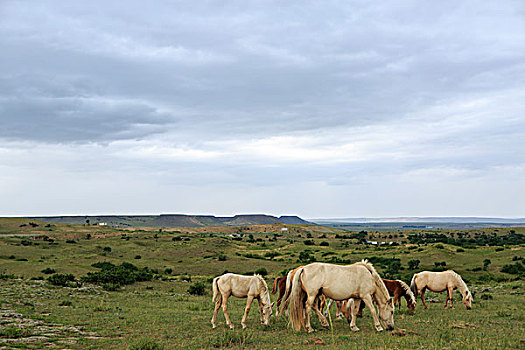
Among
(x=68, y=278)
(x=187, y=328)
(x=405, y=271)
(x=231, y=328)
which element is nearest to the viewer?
(x=231, y=328)

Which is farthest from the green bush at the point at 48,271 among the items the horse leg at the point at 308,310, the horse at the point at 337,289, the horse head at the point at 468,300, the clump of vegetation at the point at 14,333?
the horse head at the point at 468,300

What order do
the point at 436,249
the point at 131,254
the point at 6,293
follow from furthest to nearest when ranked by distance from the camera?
the point at 131,254
the point at 436,249
the point at 6,293

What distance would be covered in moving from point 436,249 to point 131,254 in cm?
4368

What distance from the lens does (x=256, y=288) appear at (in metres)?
13.6

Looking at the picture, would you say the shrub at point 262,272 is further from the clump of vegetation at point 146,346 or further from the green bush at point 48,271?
the clump of vegetation at point 146,346

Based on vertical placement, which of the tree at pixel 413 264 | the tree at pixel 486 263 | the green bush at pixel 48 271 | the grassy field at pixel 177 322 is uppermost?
the grassy field at pixel 177 322

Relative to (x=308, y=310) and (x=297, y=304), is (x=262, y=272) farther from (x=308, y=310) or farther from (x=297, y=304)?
(x=308, y=310)

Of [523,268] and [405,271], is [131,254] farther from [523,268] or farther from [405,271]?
[523,268]

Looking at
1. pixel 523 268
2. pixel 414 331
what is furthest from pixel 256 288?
pixel 523 268

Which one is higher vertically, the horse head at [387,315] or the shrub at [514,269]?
the horse head at [387,315]

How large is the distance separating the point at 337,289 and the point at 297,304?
150 cm

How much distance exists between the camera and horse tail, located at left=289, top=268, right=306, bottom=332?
12.3 meters

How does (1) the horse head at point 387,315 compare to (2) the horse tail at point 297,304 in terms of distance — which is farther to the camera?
(2) the horse tail at point 297,304

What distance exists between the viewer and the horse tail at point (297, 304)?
1228 cm
